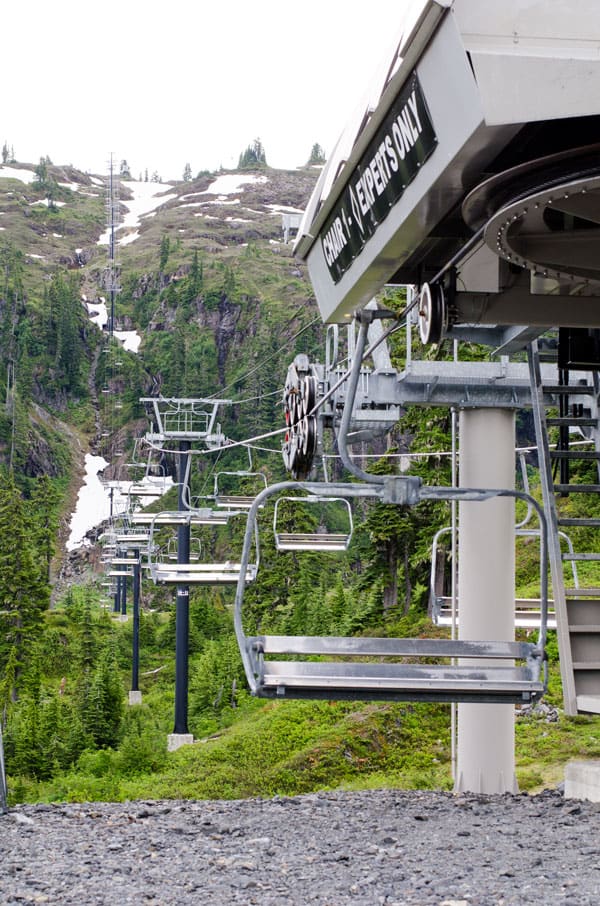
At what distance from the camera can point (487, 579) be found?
911 cm

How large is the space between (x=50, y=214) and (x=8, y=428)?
8690cm

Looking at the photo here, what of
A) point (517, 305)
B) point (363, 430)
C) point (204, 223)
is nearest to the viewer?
point (517, 305)

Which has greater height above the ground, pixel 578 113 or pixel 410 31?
pixel 410 31

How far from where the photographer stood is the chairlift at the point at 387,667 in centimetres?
537

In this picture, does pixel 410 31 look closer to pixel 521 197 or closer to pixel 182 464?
pixel 521 197

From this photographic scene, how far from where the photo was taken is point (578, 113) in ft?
12.7

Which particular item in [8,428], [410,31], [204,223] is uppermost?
[204,223]

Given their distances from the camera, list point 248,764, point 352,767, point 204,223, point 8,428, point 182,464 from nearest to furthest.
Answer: point 352,767 → point 248,764 → point 182,464 → point 8,428 → point 204,223

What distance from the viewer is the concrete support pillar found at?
896 centimetres

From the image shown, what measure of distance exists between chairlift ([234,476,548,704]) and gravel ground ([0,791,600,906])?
731mm

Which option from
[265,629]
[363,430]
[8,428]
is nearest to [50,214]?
[8,428]

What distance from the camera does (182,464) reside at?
24328 mm

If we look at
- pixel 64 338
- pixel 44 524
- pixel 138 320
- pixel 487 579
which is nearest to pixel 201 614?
pixel 44 524

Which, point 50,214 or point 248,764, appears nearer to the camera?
point 248,764
